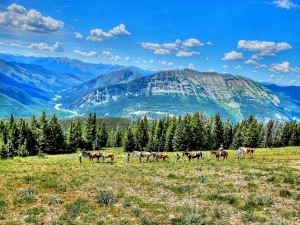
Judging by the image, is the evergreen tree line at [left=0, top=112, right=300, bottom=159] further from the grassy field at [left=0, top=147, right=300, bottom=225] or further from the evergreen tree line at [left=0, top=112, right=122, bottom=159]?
the grassy field at [left=0, top=147, right=300, bottom=225]

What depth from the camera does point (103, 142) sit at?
156875mm

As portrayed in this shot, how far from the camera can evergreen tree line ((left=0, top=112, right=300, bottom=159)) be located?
106m

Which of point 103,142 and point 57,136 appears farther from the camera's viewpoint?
point 103,142

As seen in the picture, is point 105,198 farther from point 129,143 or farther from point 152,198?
point 129,143

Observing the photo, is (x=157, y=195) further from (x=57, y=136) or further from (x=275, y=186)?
(x=57, y=136)

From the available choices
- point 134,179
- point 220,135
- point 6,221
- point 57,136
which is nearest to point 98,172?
point 134,179

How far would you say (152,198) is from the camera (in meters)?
26.6

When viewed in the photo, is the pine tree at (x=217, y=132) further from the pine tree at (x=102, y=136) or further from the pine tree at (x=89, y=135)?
the pine tree at (x=102, y=136)

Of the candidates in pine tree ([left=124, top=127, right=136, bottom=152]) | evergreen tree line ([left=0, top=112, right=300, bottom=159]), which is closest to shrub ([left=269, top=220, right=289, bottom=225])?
evergreen tree line ([left=0, top=112, right=300, bottom=159])

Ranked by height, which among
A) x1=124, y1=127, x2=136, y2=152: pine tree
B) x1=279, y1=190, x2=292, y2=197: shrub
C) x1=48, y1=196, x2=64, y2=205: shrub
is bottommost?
x1=48, y1=196, x2=64, y2=205: shrub

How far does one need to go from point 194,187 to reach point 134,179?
7019 mm

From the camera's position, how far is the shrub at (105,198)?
979 inches

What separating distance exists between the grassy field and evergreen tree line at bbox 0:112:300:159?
→ 6170 centimetres

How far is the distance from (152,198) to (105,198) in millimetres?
3931
